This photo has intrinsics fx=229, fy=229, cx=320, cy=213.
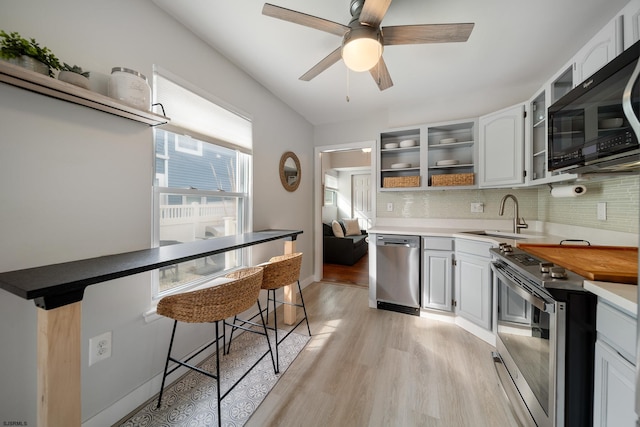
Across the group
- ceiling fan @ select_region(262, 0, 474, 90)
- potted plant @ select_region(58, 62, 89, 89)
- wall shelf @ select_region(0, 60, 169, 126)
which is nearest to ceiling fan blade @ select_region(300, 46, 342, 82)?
ceiling fan @ select_region(262, 0, 474, 90)

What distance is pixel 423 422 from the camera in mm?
1312

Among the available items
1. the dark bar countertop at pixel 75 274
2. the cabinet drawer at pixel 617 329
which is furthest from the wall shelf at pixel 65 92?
the cabinet drawer at pixel 617 329

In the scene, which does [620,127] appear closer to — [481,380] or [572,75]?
[572,75]

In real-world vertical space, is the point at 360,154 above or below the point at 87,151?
above

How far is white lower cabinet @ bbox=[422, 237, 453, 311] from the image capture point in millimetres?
2430

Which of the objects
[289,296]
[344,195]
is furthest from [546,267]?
[344,195]

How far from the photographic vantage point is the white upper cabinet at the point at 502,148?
7.34ft

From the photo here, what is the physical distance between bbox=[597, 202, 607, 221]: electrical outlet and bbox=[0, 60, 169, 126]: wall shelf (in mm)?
3022

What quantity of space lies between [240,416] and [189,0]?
8.57ft

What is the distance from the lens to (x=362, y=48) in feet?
4.24

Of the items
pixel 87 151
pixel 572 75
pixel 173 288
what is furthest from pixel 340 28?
pixel 173 288

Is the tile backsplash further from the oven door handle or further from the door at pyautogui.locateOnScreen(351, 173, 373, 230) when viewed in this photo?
the door at pyautogui.locateOnScreen(351, 173, 373, 230)

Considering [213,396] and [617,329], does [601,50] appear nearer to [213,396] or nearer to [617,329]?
[617,329]

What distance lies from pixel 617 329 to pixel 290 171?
289 cm
